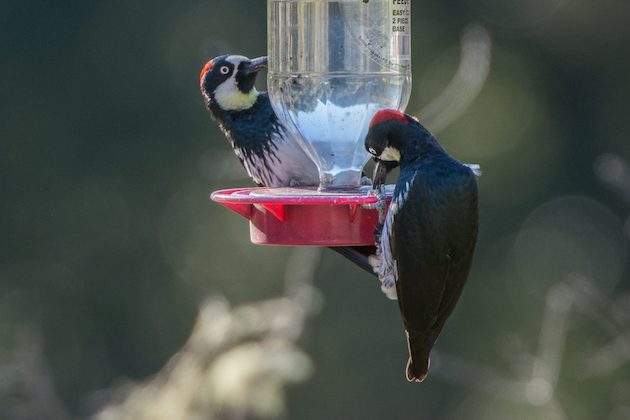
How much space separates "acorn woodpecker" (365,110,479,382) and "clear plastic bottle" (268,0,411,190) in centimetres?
34

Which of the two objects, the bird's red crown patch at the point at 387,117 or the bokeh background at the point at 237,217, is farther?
the bokeh background at the point at 237,217

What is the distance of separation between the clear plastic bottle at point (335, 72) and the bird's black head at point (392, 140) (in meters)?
0.28

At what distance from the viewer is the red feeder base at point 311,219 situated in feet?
12.6

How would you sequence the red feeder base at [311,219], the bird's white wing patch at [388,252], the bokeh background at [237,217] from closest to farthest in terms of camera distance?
the red feeder base at [311,219]
the bird's white wing patch at [388,252]
the bokeh background at [237,217]

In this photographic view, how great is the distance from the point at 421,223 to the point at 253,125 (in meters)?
1.02

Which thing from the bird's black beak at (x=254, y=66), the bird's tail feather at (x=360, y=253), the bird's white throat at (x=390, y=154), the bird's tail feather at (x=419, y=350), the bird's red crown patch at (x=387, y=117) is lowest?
the bird's tail feather at (x=419, y=350)

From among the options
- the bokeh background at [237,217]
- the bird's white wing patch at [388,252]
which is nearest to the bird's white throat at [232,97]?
the bird's white wing patch at [388,252]

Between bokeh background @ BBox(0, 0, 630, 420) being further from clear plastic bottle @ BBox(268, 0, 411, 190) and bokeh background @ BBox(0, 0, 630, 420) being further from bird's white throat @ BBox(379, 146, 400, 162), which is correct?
bird's white throat @ BBox(379, 146, 400, 162)

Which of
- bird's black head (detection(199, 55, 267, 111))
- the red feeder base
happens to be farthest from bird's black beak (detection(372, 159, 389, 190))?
bird's black head (detection(199, 55, 267, 111))

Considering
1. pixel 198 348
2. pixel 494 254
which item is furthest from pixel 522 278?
pixel 198 348

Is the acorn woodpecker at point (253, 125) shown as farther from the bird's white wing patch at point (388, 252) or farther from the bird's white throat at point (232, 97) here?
the bird's white wing patch at point (388, 252)

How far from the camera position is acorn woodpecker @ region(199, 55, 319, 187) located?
468cm

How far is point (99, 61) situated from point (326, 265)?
259cm

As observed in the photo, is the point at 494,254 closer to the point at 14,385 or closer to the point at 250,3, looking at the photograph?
the point at 250,3
